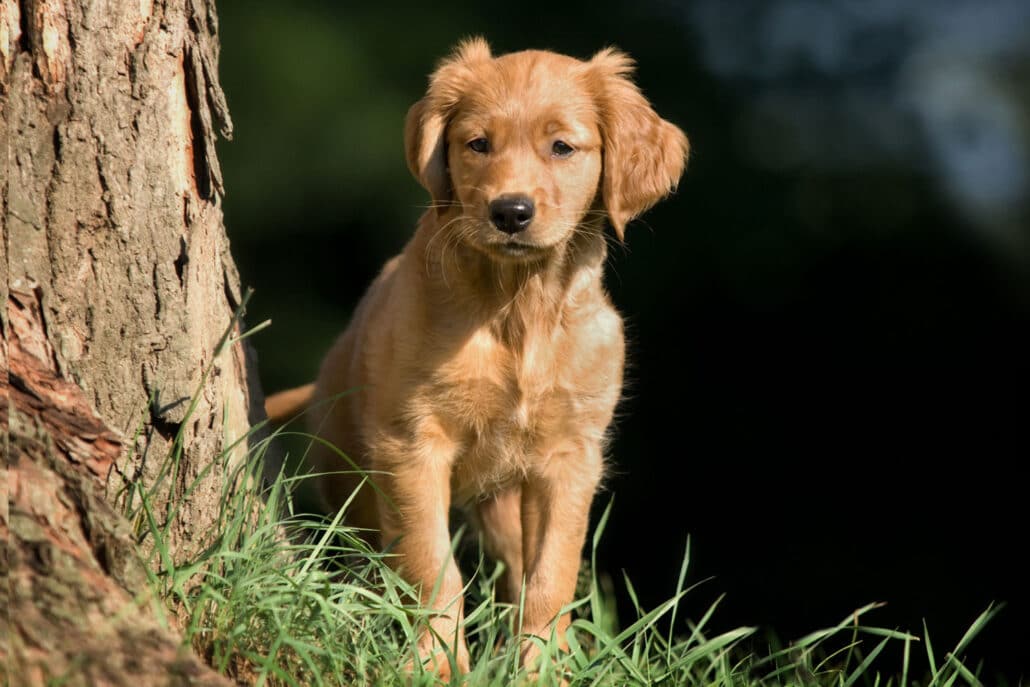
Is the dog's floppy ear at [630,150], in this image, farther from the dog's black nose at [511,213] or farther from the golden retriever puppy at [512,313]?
the dog's black nose at [511,213]

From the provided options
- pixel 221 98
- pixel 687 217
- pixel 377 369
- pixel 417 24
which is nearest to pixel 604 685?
pixel 377 369

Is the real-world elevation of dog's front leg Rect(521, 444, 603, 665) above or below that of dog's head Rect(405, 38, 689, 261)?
below

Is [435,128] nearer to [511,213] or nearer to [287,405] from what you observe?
[511,213]

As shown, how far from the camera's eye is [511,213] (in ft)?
11.3

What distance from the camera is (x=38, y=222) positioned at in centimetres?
266

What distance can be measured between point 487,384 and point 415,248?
499 mm

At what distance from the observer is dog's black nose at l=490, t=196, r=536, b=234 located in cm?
345

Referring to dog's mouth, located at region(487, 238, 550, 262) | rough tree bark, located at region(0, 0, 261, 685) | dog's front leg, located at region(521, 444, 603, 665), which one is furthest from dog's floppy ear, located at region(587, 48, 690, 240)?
rough tree bark, located at region(0, 0, 261, 685)

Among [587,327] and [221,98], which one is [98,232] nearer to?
[221,98]

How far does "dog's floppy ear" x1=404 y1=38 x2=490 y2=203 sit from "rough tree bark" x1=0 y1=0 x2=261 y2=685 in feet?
2.43

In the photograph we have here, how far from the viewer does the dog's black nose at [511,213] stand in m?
3.45

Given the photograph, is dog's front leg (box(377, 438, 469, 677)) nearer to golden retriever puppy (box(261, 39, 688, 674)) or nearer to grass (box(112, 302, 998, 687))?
golden retriever puppy (box(261, 39, 688, 674))

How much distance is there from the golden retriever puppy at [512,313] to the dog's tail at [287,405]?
80 cm

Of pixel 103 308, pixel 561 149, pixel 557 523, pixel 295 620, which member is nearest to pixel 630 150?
pixel 561 149
